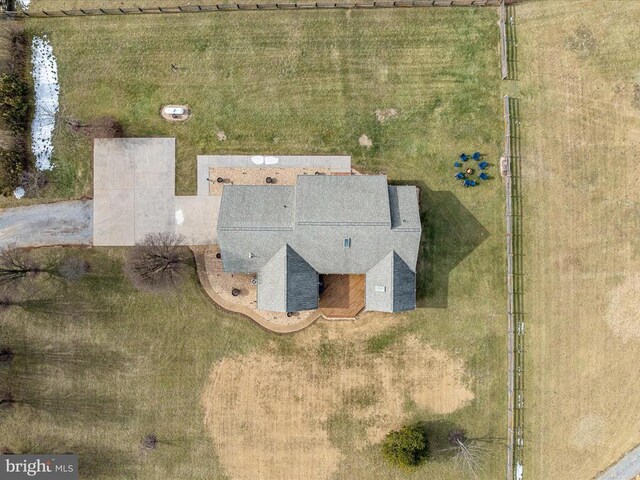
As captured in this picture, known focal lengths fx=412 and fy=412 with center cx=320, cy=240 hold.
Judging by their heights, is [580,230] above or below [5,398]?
above

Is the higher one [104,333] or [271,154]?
[271,154]

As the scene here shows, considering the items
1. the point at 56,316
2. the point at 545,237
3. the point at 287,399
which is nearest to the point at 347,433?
the point at 287,399

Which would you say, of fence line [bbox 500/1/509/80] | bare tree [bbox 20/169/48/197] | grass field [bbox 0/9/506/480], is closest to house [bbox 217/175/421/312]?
grass field [bbox 0/9/506/480]

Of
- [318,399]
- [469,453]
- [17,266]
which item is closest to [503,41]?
[318,399]

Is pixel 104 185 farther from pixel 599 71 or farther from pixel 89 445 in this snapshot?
pixel 599 71

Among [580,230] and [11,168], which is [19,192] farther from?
[580,230]
